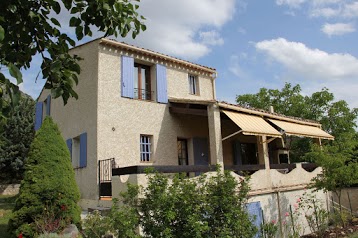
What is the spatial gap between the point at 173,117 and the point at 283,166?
7399 millimetres

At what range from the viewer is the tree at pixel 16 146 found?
31.7 m

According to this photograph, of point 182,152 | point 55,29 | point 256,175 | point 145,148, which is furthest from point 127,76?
point 55,29

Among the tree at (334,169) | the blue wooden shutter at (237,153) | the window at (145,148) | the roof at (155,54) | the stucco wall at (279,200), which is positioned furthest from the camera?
the blue wooden shutter at (237,153)

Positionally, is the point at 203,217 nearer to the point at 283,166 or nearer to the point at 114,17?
the point at 114,17

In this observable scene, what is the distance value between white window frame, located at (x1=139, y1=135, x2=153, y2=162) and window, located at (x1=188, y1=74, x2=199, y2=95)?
16.5ft

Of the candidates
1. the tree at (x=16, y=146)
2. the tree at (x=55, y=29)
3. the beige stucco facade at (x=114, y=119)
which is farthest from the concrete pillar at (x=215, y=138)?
the tree at (x=16, y=146)

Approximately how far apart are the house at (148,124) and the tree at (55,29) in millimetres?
9860

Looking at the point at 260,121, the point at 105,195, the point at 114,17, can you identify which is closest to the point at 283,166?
the point at 260,121

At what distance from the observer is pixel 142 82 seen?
19281 mm

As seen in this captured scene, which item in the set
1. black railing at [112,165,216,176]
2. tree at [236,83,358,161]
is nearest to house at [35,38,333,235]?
black railing at [112,165,216,176]

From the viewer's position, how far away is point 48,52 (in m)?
4.02

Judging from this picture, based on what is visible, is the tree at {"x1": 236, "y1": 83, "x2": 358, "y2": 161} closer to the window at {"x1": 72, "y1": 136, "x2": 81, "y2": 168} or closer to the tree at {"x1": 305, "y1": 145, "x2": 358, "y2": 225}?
the tree at {"x1": 305, "y1": 145, "x2": 358, "y2": 225}

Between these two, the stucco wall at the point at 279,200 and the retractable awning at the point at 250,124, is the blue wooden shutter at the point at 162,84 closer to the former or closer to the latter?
the retractable awning at the point at 250,124

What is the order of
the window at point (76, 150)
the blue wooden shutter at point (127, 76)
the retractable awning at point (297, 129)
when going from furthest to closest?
1. the window at point (76, 150)
2. the retractable awning at point (297, 129)
3. the blue wooden shutter at point (127, 76)
